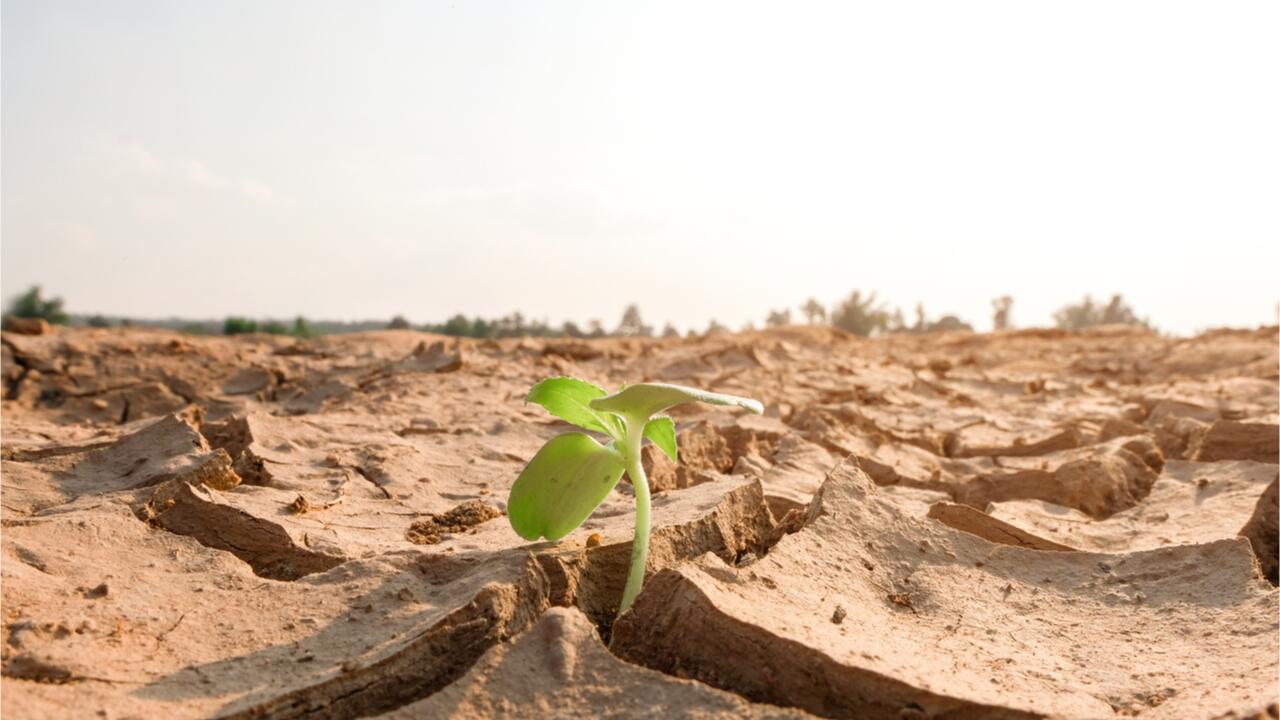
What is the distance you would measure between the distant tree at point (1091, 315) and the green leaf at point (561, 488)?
1977 centimetres

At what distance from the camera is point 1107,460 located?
117 inches

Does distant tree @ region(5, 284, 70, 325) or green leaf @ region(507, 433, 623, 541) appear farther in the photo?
distant tree @ region(5, 284, 70, 325)

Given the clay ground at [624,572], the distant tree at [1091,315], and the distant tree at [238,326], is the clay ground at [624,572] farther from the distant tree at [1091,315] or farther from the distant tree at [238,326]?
the distant tree at [1091,315]

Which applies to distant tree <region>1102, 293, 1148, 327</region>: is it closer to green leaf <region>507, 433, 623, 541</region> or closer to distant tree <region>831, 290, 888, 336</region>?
distant tree <region>831, 290, 888, 336</region>

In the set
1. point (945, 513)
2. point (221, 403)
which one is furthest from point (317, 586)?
point (221, 403)

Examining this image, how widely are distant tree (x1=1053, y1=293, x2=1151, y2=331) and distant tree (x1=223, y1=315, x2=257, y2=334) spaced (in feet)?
51.8

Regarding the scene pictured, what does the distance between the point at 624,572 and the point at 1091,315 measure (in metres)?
21.9

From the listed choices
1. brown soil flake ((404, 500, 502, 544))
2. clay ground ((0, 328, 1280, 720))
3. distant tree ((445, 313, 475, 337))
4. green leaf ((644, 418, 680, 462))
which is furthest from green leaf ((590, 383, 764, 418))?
distant tree ((445, 313, 475, 337))

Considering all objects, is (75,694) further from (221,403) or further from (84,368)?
(84,368)

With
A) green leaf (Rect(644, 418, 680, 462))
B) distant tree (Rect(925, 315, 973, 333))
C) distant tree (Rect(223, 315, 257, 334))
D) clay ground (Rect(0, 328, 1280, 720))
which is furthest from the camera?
distant tree (Rect(925, 315, 973, 333))

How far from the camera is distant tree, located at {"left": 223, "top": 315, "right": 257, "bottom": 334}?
1165cm

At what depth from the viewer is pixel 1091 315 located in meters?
20.9

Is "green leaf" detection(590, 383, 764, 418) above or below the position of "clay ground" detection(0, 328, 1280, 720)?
above

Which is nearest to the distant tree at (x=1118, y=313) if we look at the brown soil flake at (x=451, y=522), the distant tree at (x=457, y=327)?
the distant tree at (x=457, y=327)
